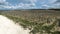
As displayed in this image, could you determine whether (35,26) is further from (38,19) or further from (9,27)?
(9,27)

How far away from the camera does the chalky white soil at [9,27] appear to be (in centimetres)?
172

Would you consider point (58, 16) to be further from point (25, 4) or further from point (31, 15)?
point (25, 4)

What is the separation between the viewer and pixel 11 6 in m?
1.80

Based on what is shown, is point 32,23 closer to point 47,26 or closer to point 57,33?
point 47,26

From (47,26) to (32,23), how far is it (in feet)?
0.66

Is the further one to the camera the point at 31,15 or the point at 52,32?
the point at 31,15

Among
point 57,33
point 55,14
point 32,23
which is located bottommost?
point 57,33

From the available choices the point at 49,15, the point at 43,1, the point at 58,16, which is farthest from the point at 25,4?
the point at 58,16

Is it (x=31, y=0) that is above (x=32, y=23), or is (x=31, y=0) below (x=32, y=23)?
above

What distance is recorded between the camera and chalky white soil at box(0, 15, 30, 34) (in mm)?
1721

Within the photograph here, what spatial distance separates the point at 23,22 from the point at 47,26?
1.06ft

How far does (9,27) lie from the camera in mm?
1759

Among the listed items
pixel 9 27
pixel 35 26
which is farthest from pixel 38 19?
pixel 9 27

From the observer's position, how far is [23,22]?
5.71 feet
